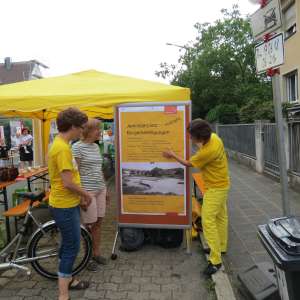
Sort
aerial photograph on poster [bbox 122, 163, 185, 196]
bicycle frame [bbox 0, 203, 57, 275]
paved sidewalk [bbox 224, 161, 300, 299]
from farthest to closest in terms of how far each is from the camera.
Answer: aerial photograph on poster [bbox 122, 163, 185, 196] → paved sidewalk [bbox 224, 161, 300, 299] → bicycle frame [bbox 0, 203, 57, 275]

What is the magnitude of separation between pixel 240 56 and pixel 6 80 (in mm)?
40778

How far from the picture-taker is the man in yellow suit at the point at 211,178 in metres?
4.29

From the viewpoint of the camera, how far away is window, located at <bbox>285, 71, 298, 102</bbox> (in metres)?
16.8

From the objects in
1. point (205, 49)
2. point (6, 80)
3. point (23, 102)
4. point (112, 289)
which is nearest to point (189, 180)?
point (112, 289)

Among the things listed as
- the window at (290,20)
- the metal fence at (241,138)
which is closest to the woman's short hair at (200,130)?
the metal fence at (241,138)

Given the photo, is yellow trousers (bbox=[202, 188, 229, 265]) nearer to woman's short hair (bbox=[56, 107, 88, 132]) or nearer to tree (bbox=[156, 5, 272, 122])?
woman's short hair (bbox=[56, 107, 88, 132])

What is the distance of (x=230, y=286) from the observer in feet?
13.1

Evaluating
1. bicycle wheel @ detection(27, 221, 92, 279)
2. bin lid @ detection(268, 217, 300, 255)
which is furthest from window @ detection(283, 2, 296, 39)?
bin lid @ detection(268, 217, 300, 255)

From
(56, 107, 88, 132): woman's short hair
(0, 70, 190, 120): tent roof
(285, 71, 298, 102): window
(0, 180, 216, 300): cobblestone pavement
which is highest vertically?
(285, 71, 298, 102): window

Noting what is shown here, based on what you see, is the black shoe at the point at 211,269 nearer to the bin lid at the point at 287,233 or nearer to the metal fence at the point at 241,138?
the bin lid at the point at 287,233

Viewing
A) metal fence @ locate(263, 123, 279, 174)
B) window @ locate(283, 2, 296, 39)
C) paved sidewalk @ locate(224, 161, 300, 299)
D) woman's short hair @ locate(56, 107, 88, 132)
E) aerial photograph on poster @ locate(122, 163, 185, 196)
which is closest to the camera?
woman's short hair @ locate(56, 107, 88, 132)

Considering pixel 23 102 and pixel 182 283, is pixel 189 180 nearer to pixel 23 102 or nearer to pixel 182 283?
pixel 182 283

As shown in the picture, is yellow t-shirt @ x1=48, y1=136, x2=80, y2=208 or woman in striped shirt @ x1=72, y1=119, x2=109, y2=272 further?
woman in striped shirt @ x1=72, y1=119, x2=109, y2=272

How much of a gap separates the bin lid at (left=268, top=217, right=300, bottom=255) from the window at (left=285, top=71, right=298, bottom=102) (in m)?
14.9
